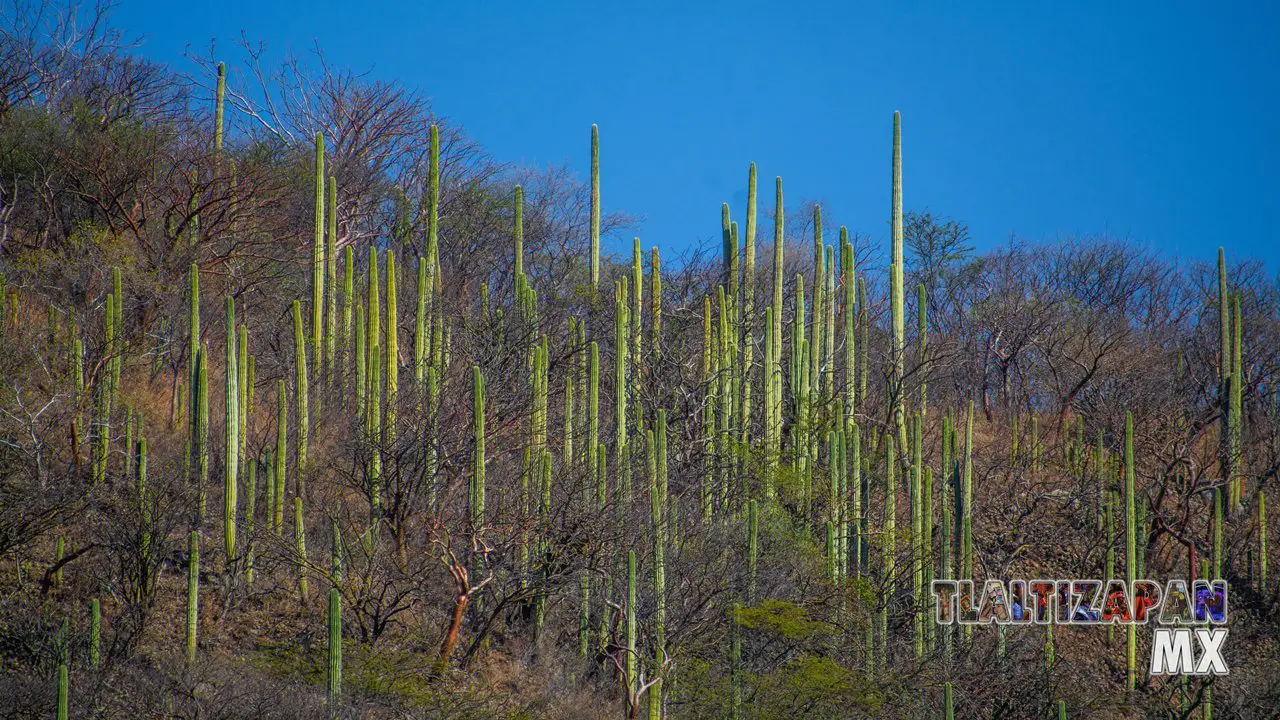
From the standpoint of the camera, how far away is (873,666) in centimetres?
Result: 1469

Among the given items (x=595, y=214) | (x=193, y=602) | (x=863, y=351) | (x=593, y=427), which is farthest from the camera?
(x=595, y=214)

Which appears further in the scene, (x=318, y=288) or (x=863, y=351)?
(x=863, y=351)

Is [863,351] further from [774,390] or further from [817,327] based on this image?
[774,390]

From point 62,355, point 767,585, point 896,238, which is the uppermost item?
point 896,238

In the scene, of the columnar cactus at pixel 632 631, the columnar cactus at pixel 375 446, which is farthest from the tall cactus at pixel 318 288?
the columnar cactus at pixel 632 631

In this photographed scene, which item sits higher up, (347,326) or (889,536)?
(347,326)

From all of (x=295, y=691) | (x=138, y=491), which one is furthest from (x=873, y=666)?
(x=138, y=491)

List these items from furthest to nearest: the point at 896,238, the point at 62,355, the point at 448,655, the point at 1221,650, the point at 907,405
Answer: the point at 907,405
the point at 896,238
the point at 1221,650
the point at 62,355
the point at 448,655

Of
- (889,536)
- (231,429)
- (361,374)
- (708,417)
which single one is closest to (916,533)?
(889,536)

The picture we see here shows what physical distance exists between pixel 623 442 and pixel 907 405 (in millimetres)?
9064

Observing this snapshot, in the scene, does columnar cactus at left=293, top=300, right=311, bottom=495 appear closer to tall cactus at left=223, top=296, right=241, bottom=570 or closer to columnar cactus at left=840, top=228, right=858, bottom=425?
tall cactus at left=223, top=296, right=241, bottom=570

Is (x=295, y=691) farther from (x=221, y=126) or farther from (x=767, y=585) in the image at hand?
(x=221, y=126)

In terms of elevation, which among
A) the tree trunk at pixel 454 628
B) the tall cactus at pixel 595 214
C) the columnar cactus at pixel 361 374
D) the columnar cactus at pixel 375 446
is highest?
the tall cactus at pixel 595 214

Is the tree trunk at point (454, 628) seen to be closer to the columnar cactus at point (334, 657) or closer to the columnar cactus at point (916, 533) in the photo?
the columnar cactus at point (334, 657)
